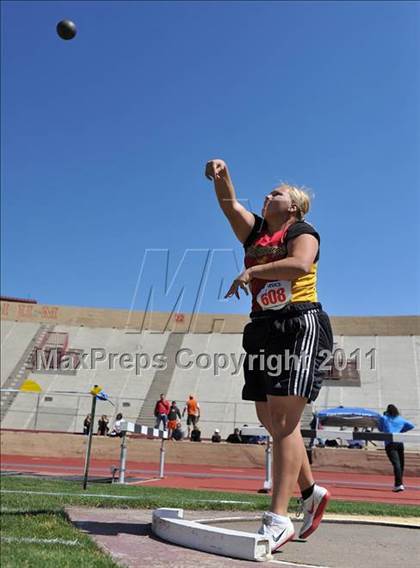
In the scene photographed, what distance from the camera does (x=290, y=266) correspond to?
3092mm

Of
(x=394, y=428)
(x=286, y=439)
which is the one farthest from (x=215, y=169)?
(x=394, y=428)

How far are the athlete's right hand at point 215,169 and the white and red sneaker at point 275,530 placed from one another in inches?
77.2

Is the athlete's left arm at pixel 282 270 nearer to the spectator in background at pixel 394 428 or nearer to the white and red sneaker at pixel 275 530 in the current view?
the white and red sneaker at pixel 275 530

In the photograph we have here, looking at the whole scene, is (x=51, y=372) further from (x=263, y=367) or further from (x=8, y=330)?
(x=263, y=367)

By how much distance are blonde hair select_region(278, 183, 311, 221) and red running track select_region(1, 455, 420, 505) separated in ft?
24.9

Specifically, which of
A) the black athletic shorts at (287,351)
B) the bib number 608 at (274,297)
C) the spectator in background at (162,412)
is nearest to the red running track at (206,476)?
the spectator in background at (162,412)

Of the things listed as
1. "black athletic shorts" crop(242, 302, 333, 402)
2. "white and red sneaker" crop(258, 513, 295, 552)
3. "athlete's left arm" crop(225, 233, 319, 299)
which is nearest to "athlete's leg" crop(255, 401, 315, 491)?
"black athletic shorts" crop(242, 302, 333, 402)

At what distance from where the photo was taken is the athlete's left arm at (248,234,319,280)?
3.09 metres

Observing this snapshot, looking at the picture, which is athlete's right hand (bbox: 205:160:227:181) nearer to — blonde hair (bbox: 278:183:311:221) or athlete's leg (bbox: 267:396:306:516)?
blonde hair (bbox: 278:183:311:221)

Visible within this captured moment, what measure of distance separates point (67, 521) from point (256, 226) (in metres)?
2.17

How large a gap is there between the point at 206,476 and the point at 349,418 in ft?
28.8

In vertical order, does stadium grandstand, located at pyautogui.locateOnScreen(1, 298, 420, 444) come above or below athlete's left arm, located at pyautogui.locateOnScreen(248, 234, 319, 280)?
above

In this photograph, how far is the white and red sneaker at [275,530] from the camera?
9.12 feet

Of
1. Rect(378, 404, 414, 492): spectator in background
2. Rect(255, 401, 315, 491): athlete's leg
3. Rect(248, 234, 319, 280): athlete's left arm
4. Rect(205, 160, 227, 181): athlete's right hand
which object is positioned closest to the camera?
Rect(248, 234, 319, 280): athlete's left arm
